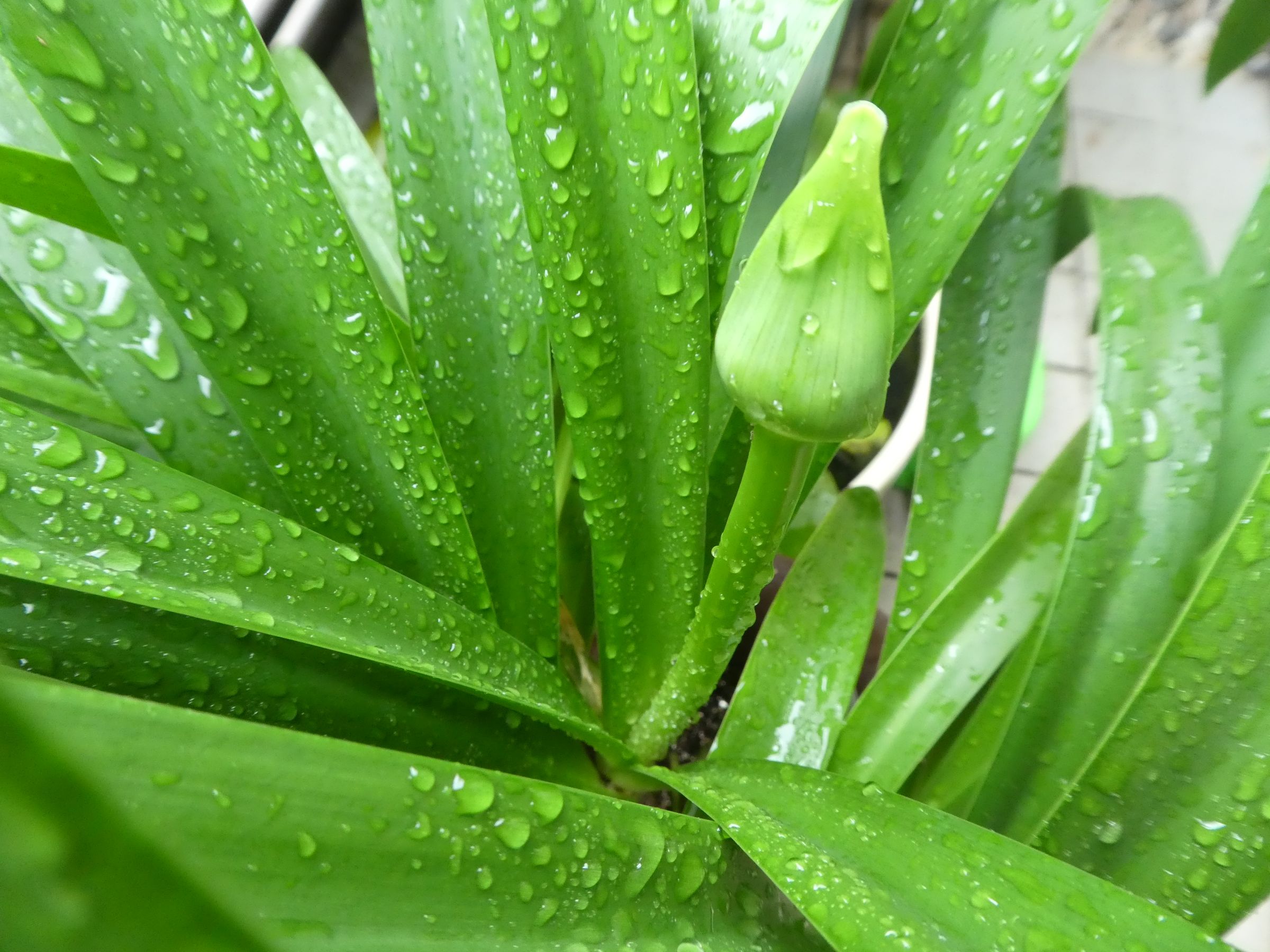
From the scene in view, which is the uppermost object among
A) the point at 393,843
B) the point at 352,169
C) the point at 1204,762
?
the point at 352,169

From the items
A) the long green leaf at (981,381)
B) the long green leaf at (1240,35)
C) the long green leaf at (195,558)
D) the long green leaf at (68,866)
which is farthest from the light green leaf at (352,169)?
the long green leaf at (1240,35)

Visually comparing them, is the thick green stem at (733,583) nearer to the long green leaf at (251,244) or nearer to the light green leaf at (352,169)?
the long green leaf at (251,244)

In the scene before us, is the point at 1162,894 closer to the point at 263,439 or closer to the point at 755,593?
the point at 755,593

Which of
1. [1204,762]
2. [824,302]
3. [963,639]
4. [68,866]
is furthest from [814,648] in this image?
[68,866]

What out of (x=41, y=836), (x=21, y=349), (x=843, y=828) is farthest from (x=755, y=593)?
(x=21, y=349)

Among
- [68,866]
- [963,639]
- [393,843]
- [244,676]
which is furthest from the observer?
[963,639]

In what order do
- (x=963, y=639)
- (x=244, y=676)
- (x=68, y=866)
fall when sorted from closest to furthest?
(x=68, y=866) → (x=244, y=676) → (x=963, y=639)

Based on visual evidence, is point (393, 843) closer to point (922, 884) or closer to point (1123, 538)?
point (922, 884)
